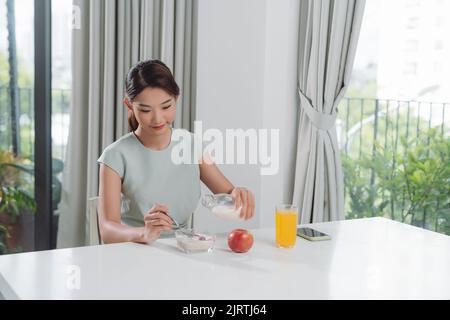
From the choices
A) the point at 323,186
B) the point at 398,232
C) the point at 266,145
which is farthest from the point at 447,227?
the point at 398,232

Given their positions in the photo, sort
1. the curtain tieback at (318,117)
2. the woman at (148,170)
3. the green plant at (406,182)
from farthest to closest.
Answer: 1. the green plant at (406,182)
2. the curtain tieback at (318,117)
3. the woman at (148,170)

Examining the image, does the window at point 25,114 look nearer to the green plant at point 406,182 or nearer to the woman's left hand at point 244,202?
the woman's left hand at point 244,202

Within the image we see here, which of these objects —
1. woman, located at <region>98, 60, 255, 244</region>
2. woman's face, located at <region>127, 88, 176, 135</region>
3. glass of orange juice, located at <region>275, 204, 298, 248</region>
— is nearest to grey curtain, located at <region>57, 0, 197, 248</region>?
woman, located at <region>98, 60, 255, 244</region>

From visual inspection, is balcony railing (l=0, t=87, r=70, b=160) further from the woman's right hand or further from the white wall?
the woman's right hand

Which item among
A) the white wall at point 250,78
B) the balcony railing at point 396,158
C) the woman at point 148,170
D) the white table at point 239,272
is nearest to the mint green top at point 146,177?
the woman at point 148,170

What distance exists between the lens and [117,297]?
4.09 ft

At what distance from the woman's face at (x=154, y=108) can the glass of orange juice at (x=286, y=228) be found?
0.52 metres

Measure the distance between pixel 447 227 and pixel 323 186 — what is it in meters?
1.02

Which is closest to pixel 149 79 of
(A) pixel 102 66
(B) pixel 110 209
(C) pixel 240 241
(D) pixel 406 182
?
(B) pixel 110 209

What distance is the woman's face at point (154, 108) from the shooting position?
1892 millimetres

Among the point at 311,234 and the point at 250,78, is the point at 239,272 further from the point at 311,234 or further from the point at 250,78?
the point at 250,78

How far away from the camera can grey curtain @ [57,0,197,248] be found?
9.70ft

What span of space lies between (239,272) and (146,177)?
0.70m

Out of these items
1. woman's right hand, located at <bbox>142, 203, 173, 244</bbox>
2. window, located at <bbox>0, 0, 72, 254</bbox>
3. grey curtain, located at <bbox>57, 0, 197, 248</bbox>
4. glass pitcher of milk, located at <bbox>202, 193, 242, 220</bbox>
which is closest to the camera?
woman's right hand, located at <bbox>142, 203, 173, 244</bbox>
